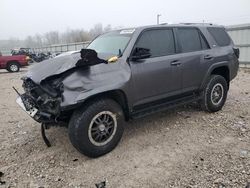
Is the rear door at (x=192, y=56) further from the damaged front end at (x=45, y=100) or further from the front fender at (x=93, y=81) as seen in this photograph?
the damaged front end at (x=45, y=100)

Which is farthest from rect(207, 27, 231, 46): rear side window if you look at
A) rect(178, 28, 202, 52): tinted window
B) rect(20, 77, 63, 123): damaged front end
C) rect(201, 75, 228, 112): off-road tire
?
rect(20, 77, 63, 123): damaged front end

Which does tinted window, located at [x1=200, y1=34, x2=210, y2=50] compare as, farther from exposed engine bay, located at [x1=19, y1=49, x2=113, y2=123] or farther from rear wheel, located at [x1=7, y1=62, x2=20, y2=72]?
rear wheel, located at [x1=7, y1=62, x2=20, y2=72]

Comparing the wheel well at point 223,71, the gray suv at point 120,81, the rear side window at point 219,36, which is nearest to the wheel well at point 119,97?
the gray suv at point 120,81

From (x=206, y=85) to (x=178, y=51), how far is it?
3.61 ft

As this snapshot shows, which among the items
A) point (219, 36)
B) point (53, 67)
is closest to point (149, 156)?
point (53, 67)

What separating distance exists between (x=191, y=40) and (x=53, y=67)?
9.16 feet

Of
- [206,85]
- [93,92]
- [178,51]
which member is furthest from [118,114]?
[206,85]

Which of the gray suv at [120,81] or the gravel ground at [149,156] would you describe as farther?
the gray suv at [120,81]

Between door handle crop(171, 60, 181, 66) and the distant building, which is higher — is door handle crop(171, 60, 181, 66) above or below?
below

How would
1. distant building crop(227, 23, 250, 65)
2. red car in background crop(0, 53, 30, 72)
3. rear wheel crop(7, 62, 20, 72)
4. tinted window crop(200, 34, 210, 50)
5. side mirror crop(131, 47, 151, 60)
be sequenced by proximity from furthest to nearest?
1. rear wheel crop(7, 62, 20, 72)
2. red car in background crop(0, 53, 30, 72)
3. distant building crop(227, 23, 250, 65)
4. tinted window crop(200, 34, 210, 50)
5. side mirror crop(131, 47, 151, 60)

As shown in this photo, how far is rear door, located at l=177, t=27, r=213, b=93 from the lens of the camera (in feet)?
16.5

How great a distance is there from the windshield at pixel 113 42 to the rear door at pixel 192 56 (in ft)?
3.68

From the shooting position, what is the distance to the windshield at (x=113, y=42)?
4442 mm

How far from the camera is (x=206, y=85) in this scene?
218 inches
